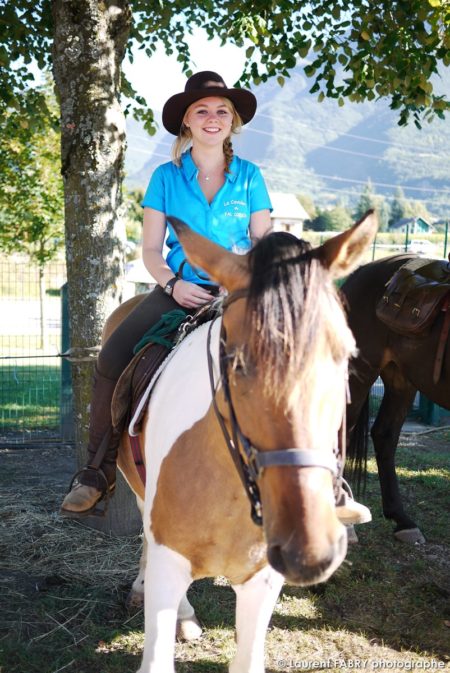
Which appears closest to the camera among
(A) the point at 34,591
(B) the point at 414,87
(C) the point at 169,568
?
(C) the point at 169,568

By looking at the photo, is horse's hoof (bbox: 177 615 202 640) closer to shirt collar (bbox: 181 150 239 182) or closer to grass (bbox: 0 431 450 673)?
grass (bbox: 0 431 450 673)

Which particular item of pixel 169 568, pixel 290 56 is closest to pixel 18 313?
pixel 290 56

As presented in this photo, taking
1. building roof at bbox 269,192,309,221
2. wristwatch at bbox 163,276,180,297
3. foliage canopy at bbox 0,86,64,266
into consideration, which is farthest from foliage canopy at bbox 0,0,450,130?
building roof at bbox 269,192,309,221

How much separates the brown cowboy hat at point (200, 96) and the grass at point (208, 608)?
2333 millimetres

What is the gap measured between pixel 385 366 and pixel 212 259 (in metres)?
3.59

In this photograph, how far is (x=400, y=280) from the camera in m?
4.72

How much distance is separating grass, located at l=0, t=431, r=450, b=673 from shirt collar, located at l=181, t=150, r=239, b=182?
191cm

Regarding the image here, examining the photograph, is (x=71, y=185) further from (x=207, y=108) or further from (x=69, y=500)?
(x=69, y=500)

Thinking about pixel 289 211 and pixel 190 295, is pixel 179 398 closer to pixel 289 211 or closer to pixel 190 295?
pixel 190 295

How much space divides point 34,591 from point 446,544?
3.15m

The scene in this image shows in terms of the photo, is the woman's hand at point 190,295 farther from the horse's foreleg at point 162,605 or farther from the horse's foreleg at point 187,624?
the horse's foreleg at point 187,624

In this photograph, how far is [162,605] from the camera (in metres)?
2.22

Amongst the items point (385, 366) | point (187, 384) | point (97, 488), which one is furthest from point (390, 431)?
point (187, 384)

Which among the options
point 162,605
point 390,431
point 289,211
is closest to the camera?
point 162,605
